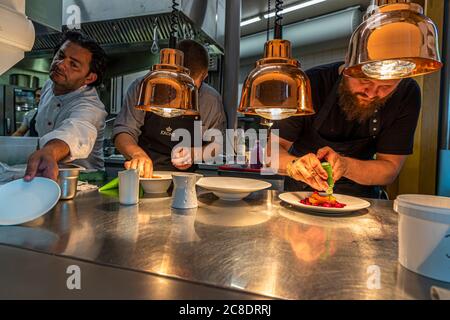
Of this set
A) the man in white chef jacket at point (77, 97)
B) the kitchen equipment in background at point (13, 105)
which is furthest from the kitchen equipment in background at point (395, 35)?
the kitchen equipment in background at point (13, 105)

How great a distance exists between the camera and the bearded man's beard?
1.40 m

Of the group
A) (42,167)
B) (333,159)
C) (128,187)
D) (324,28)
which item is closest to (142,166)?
(128,187)

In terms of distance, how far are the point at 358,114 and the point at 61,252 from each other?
137cm

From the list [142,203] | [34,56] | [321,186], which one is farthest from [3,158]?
[34,56]

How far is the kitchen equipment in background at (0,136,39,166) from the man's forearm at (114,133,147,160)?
1.28 ft

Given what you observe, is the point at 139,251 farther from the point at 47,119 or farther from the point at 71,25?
the point at 71,25

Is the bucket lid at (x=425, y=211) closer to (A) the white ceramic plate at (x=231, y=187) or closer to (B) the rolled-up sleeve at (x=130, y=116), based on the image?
(A) the white ceramic plate at (x=231, y=187)

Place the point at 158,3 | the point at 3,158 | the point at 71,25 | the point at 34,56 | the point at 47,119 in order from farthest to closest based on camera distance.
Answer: the point at 34,56 → the point at 71,25 → the point at 158,3 → the point at 47,119 → the point at 3,158

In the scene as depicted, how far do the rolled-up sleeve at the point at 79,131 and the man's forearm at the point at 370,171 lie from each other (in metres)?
1.16

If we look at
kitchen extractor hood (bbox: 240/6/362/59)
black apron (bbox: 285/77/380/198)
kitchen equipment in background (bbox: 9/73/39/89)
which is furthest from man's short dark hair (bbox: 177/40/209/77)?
kitchen equipment in background (bbox: 9/73/39/89)

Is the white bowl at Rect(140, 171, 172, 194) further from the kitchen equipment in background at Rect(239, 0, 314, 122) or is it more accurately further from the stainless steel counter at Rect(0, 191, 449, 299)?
the kitchen equipment in background at Rect(239, 0, 314, 122)

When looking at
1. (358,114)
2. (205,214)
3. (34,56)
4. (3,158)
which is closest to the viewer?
(205,214)

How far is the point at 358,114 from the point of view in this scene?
1.44 m

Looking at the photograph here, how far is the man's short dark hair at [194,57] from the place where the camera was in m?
1.70
